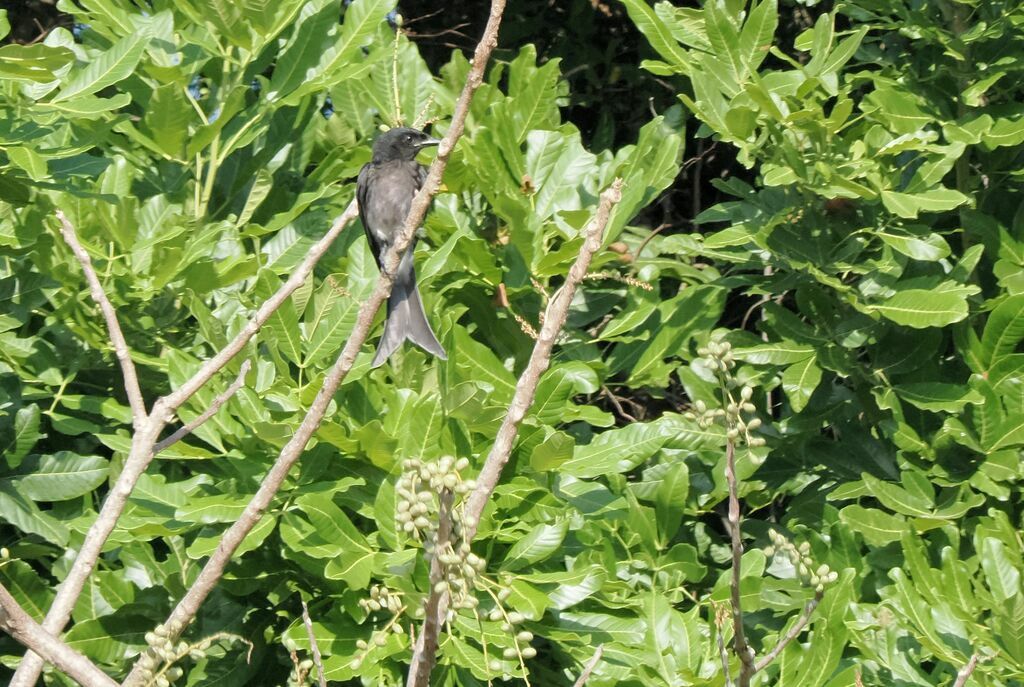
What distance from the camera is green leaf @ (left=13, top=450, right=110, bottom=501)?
3.54 m

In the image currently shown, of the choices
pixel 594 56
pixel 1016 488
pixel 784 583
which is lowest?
pixel 784 583

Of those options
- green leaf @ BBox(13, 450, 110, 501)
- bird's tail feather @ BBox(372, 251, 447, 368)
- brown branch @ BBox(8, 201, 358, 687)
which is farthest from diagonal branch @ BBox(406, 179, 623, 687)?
green leaf @ BBox(13, 450, 110, 501)

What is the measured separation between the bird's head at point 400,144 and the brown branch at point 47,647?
2.90 m

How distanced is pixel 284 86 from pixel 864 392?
196 centimetres

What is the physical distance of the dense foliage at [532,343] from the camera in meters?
3.16

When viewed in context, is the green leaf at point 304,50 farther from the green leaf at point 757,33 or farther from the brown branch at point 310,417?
the brown branch at point 310,417

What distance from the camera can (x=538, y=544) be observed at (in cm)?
308

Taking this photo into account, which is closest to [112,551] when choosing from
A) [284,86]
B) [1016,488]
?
[284,86]

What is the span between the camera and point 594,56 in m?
5.46

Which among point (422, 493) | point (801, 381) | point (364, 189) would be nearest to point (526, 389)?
point (422, 493)

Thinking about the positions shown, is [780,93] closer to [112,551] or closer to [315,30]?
[315,30]

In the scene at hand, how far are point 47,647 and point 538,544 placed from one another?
1377 mm

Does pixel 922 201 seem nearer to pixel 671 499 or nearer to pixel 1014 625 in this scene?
pixel 671 499

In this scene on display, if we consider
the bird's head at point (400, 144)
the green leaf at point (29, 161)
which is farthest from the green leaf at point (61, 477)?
the bird's head at point (400, 144)
